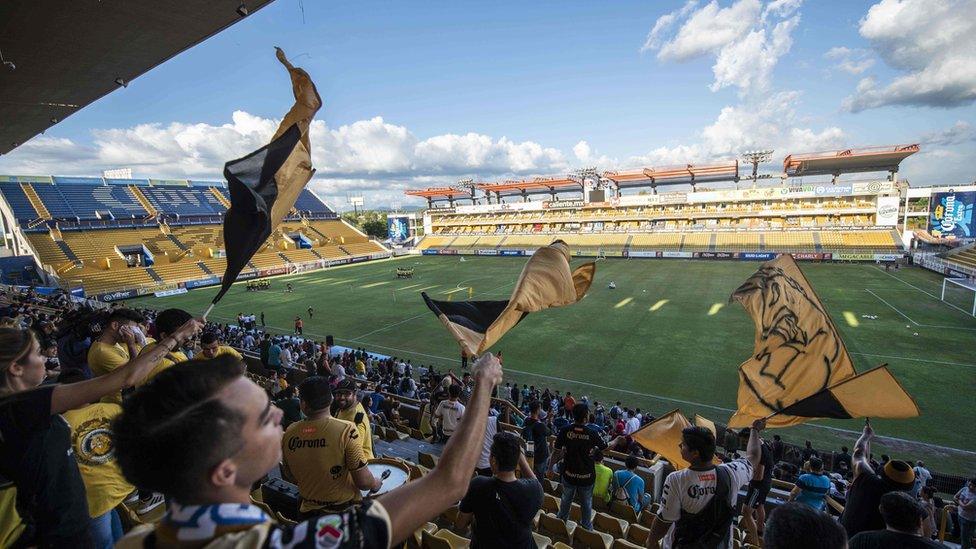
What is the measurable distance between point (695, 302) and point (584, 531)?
24.2 m

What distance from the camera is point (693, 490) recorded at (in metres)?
3.15

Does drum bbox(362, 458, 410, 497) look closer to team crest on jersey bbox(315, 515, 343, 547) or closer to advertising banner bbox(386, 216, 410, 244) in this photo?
team crest on jersey bbox(315, 515, 343, 547)

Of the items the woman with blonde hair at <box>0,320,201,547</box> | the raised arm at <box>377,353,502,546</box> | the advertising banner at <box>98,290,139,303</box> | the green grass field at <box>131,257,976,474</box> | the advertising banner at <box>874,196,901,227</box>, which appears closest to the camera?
the raised arm at <box>377,353,502,546</box>

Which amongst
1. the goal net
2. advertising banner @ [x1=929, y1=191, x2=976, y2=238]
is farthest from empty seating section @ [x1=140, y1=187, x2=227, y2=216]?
advertising banner @ [x1=929, y1=191, x2=976, y2=238]

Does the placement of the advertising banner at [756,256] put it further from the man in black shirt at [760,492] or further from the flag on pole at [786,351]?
the flag on pole at [786,351]

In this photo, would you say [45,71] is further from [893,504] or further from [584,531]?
[893,504]

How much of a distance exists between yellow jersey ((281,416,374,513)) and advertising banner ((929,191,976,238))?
52206 mm

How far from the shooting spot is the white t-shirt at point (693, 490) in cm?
313

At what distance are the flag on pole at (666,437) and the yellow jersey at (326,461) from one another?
2.66m

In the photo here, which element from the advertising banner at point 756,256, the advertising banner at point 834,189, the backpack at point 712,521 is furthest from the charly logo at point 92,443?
the advertising banner at point 834,189

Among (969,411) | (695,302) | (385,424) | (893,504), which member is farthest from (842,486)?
(695,302)

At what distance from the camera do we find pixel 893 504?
2.46 m

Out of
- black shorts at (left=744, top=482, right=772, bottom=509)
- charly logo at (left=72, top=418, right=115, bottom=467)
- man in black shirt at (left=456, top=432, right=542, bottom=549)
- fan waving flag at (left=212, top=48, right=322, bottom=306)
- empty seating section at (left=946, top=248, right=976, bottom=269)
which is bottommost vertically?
empty seating section at (left=946, top=248, right=976, bottom=269)

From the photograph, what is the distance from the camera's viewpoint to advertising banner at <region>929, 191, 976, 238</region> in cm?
3706
